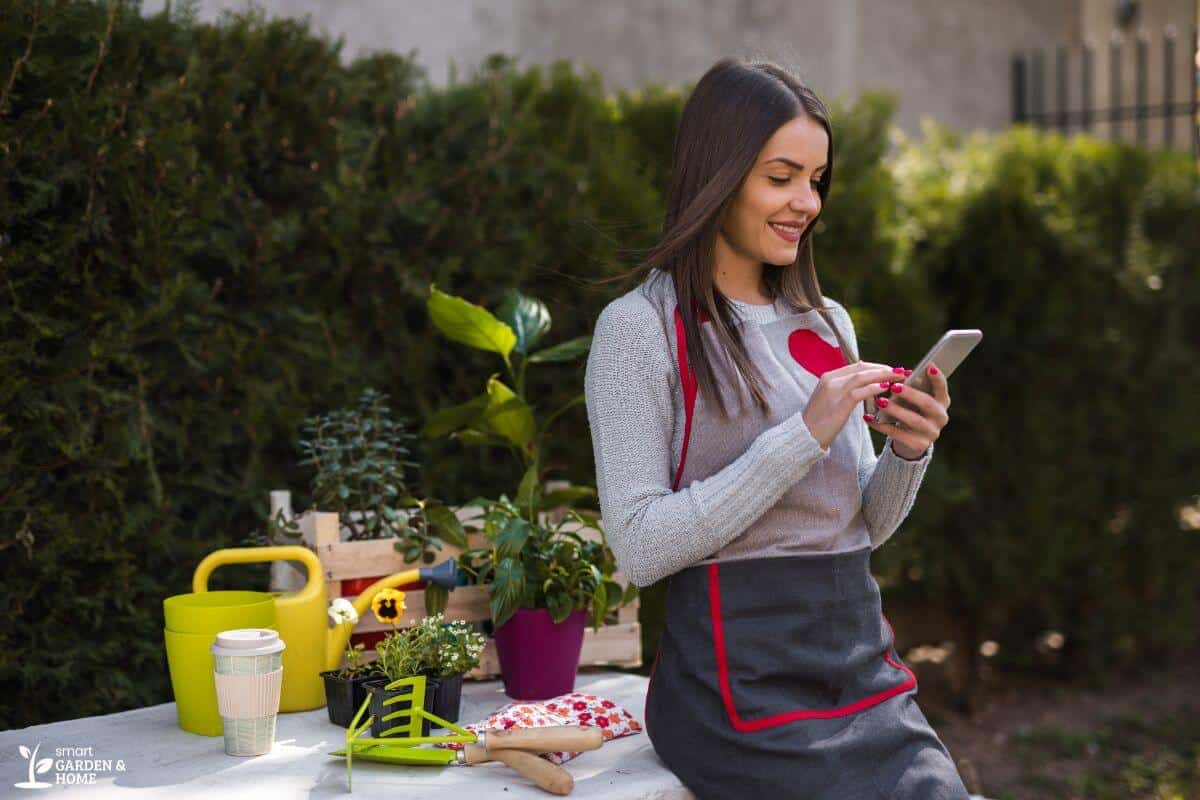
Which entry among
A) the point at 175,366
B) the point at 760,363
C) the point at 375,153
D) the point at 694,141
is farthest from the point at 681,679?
the point at 375,153

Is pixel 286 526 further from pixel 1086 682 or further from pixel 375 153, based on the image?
pixel 1086 682

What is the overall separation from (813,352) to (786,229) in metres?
0.24

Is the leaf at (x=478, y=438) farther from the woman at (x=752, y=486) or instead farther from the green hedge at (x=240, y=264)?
the woman at (x=752, y=486)

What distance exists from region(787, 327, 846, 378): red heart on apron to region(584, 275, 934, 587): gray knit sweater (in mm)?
105

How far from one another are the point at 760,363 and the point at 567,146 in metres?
1.37

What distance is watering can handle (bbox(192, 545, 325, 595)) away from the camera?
2.35 metres

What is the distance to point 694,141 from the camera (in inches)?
84.8

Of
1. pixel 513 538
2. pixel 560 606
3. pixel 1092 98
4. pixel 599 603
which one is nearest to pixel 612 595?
pixel 599 603

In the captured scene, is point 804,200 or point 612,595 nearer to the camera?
point 804,200

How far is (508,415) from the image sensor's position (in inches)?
108

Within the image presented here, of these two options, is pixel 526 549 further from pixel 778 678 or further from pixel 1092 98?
pixel 1092 98

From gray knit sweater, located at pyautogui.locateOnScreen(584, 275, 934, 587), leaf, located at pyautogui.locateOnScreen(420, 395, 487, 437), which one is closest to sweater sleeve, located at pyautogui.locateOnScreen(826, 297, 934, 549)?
gray knit sweater, located at pyautogui.locateOnScreen(584, 275, 934, 587)

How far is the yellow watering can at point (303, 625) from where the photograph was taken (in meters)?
2.35

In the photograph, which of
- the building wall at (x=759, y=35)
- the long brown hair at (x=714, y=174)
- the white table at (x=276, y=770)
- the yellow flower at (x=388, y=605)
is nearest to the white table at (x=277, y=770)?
the white table at (x=276, y=770)
